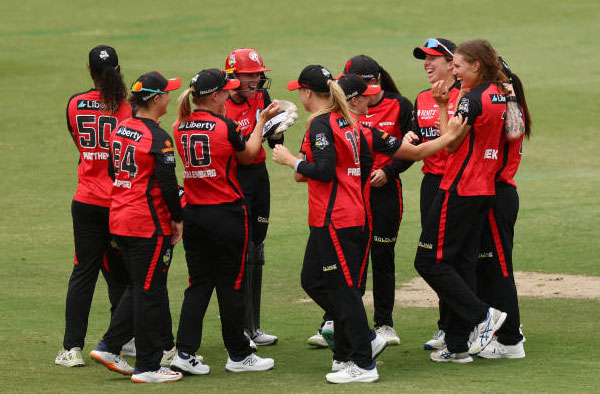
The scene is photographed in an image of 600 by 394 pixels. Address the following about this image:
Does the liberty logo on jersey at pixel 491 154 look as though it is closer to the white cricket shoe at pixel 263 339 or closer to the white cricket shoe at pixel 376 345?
the white cricket shoe at pixel 376 345

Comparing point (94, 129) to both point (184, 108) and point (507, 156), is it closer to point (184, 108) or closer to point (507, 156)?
point (184, 108)

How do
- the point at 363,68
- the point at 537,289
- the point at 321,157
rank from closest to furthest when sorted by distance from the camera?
the point at 321,157
the point at 363,68
the point at 537,289

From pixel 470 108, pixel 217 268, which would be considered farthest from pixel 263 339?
pixel 470 108

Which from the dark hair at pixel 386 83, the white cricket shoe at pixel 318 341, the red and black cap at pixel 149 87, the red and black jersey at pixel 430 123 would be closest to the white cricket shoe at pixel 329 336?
the white cricket shoe at pixel 318 341

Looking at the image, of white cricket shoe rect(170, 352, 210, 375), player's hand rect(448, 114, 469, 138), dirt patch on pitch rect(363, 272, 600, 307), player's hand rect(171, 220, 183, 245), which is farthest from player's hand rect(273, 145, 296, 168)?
dirt patch on pitch rect(363, 272, 600, 307)

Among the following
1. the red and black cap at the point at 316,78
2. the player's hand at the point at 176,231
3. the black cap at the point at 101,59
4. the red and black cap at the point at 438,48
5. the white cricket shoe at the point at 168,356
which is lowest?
the white cricket shoe at the point at 168,356

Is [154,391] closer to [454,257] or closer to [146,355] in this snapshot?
[146,355]

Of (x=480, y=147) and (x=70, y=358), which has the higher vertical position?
(x=480, y=147)

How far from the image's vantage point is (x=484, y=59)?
24.2 feet

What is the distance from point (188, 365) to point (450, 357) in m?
1.86

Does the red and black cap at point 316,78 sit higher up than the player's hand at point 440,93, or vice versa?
the red and black cap at point 316,78

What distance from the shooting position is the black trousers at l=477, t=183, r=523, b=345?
7633 millimetres

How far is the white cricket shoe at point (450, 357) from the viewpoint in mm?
7547

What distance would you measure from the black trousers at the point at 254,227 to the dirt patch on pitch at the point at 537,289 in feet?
5.34
